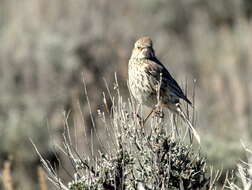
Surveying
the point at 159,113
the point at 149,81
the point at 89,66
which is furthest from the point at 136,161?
the point at 89,66

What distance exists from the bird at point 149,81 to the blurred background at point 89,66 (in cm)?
330

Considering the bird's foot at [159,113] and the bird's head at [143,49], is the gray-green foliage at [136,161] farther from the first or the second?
the bird's head at [143,49]

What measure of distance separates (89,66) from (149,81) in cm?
795

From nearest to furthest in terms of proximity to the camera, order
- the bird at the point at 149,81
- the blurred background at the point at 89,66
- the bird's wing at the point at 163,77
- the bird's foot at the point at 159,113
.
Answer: the bird's foot at the point at 159,113, the bird at the point at 149,81, the bird's wing at the point at 163,77, the blurred background at the point at 89,66

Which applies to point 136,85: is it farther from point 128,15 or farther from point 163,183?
point 128,15

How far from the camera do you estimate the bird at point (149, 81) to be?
6.62 meters

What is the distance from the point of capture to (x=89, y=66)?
576 inches

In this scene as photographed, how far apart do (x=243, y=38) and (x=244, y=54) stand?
17.9 inches

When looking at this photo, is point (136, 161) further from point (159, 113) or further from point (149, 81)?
point (149, 81)

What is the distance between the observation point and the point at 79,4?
52.9 feet

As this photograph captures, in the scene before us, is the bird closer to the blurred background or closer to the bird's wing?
the bird's wing

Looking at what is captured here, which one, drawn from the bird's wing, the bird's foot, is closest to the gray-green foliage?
the bird's foot

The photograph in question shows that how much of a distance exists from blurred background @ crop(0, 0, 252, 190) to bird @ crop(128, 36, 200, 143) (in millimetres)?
3296

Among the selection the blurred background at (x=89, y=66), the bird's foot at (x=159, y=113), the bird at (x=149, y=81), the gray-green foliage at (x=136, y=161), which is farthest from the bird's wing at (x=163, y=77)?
the blurred background at (x=89, y=66)
